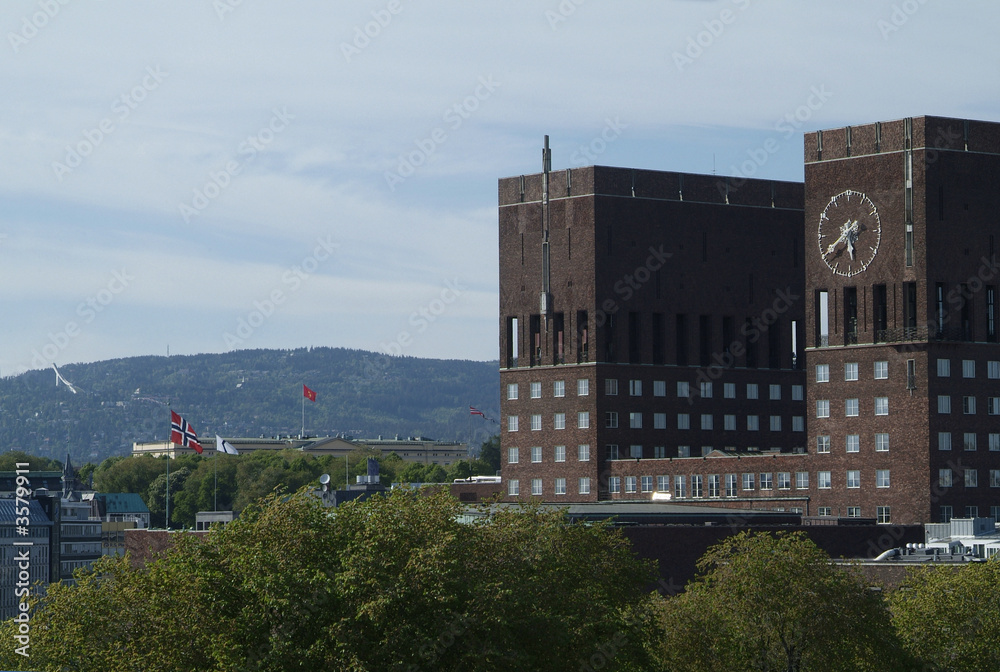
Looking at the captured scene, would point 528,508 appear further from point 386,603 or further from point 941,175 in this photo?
point 941,175

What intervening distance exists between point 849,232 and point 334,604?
102 metres

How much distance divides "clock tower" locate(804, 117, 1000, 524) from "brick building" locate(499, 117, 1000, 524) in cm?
18

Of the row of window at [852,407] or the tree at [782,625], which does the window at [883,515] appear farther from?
the tree at [782,625]

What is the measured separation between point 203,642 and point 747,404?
136 meters

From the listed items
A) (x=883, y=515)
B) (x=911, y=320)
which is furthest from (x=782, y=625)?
(x=911, y=320)

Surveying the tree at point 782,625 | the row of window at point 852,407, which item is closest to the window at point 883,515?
the row of window at point 852,407

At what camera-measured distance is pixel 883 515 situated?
15438 cm

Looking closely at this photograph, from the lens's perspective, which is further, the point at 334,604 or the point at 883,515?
the point at 883,515

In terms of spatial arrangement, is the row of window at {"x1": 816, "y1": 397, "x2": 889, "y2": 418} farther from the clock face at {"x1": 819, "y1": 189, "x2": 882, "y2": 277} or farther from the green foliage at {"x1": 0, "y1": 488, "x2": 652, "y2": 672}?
the green foliage at {"x1": 0, "y1": 488, "x2": 652, "y2": 672}

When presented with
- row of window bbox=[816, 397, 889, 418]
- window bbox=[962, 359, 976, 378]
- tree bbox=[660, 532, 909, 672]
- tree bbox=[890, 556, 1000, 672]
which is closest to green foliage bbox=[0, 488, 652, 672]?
tree bbox=[660, 532, 909, 672]

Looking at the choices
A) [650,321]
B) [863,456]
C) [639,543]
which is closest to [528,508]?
[639,543]

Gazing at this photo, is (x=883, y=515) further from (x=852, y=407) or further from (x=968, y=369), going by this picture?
(x=968, y=369)

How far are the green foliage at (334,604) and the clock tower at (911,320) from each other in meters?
83.0

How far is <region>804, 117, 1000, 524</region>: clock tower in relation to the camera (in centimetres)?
15275
